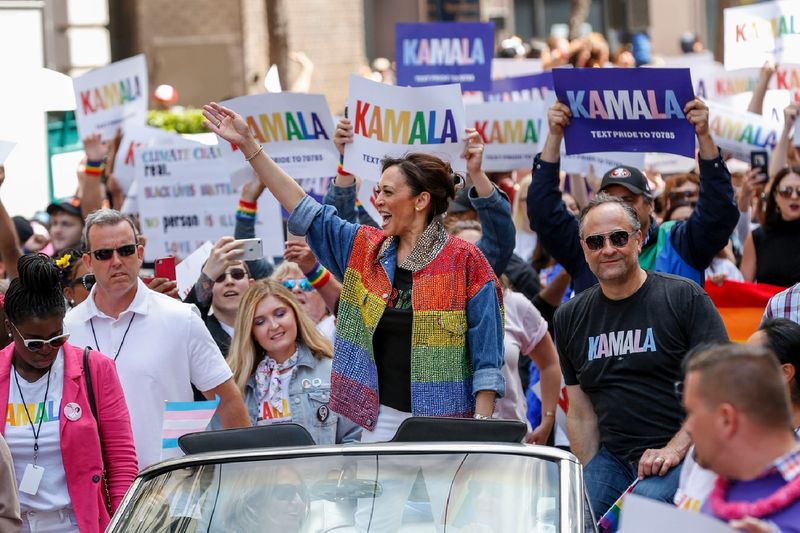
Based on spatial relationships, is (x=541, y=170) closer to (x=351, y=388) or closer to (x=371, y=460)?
(x=351, y=388)

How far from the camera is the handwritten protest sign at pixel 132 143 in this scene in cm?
1021

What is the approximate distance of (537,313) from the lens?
740cm

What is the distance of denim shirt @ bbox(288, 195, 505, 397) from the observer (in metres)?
5.64

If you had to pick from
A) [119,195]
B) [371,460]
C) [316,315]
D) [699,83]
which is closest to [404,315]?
[371,460]

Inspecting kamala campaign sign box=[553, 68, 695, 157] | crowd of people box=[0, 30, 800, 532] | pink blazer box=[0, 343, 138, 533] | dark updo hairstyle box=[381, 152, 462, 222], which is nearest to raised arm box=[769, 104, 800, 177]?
kamala campaign sign box=[553, 68, 695, 157]

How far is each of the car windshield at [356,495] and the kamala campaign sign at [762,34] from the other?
6.95 metres

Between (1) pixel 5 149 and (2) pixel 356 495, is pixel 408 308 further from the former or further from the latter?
(1) pixel 5 149

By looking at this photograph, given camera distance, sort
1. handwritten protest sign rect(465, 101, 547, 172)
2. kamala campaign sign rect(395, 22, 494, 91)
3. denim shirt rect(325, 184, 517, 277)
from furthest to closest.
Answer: kamala campaign sign rect(395, 22, 494, 91) < handwritten protest sign rect(465, 101, 547, 172) < denim shirt rect(325, 184, 517, 277)

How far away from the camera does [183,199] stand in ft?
32.3

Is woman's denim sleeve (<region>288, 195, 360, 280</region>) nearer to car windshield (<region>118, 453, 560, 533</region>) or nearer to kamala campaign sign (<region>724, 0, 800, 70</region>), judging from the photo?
car windshield (<region>118, 453, 560, 533</region>)

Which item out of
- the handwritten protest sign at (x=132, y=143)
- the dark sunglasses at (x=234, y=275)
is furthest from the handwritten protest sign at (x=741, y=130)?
the dark sunglasses at (x=234, y=275)

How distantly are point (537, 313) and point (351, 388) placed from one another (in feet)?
6.23

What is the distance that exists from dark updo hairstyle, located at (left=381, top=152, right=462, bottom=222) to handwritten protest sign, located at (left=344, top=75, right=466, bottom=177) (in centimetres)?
123

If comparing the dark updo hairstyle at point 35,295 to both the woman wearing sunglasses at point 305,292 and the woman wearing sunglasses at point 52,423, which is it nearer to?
the woman wearing sunglasses at point 52,423
